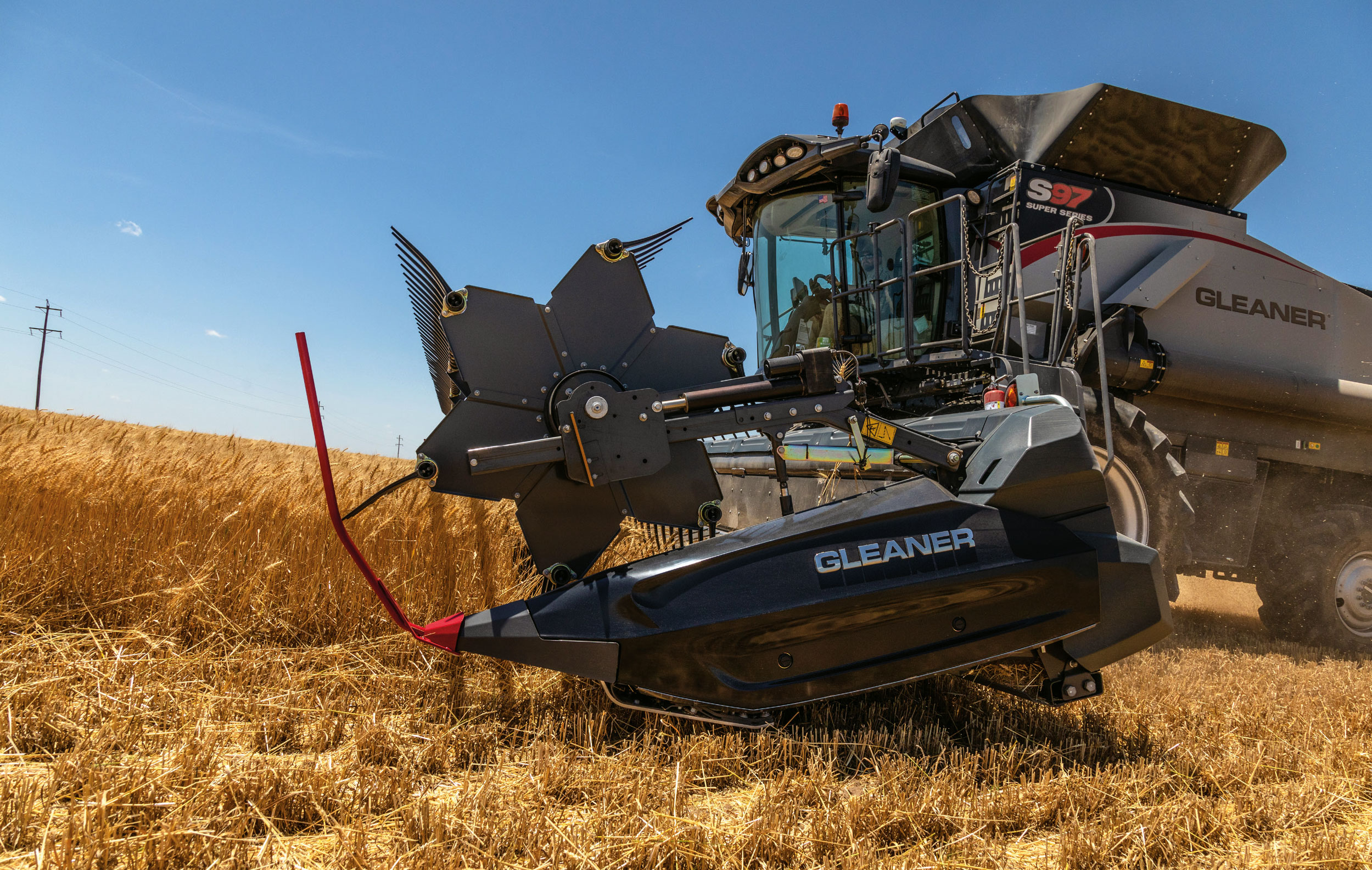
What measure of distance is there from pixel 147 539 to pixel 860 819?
299cm

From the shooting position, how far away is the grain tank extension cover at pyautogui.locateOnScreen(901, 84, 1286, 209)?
4.80 metres

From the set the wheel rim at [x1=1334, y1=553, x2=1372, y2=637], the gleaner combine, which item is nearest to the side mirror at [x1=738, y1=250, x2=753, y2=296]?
the gleaner combine

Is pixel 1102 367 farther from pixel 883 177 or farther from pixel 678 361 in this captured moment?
pixel 678 361

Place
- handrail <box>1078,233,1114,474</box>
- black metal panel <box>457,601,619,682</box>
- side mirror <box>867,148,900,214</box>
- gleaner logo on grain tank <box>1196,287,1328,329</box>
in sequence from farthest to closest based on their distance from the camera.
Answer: gleaner logo on grain tank <box>1196,287,1328,329</box> → side mirror <box>867,148,900,214</box> → handrail <box>1078,233,1114,474</box> → black metal panel <box>457,601,619,682</box>

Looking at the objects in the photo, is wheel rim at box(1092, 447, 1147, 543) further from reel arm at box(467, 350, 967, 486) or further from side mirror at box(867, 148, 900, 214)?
reel arm at box(467, 350, 967, 486)

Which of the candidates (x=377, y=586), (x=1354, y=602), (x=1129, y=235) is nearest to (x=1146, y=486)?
(x=1129, y=235)

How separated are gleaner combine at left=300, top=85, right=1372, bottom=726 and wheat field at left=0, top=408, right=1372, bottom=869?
0.83 ft

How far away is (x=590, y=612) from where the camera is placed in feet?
6.82

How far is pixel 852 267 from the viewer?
4.95m

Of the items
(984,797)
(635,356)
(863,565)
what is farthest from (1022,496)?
(635,356)

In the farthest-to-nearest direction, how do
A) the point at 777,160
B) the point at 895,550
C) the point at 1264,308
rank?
the point at 1264,308, the point at 777,160, the point at 895,550

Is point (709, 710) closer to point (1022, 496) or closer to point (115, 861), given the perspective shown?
point (1022, 496)

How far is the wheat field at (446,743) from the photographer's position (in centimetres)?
160

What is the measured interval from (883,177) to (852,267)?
1.13m
